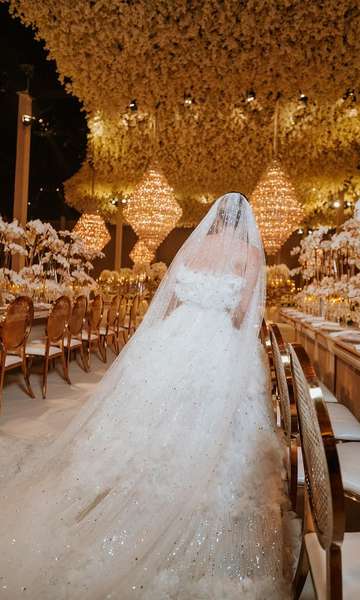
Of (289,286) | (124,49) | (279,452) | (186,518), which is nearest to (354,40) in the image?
(124,49)

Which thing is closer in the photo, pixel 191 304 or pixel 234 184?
pixel 191 304

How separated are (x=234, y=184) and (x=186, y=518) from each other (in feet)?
39.4

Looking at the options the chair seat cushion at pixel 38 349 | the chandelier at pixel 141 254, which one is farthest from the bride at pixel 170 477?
the chandelier at pixel 141 254

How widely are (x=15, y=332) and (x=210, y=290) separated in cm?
218

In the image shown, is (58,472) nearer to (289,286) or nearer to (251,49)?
(251,49)

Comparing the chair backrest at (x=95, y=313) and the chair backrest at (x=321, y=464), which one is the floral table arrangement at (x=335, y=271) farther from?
the chair backrest at (x=95, y=313)

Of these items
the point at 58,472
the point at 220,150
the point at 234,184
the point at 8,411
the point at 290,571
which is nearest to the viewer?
the point at 290,571

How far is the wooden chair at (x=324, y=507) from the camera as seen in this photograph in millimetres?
998

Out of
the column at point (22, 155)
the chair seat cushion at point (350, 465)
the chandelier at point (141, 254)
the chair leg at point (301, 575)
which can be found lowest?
the chair leg at point (301, 575)

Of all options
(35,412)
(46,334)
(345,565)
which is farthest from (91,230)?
(345,565)

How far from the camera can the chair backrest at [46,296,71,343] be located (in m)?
4.83

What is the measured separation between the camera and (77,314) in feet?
19.6

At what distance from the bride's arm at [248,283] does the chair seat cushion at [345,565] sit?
1.51 metres

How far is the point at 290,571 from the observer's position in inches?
71.9
